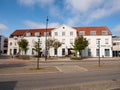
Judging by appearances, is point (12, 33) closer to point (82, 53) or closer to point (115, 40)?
point (82, 53)

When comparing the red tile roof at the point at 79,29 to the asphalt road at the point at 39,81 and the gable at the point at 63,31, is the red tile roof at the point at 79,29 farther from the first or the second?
the asphalt road at the point at 39,81

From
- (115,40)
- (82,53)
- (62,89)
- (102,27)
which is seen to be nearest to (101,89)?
(62,89)

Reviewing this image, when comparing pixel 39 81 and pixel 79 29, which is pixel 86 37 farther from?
pixel 39 81

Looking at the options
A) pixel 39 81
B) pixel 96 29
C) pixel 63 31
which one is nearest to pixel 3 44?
pixel 63 31

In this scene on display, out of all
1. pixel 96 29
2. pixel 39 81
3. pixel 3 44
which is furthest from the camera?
pixel 3 44

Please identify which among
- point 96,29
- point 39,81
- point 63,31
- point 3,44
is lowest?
point 39,81

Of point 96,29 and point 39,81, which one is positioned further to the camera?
point 96,29

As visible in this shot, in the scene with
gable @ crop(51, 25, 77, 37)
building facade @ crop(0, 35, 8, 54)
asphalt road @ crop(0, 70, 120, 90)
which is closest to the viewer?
asphalt road @ crop(0, 70, 120, 90)

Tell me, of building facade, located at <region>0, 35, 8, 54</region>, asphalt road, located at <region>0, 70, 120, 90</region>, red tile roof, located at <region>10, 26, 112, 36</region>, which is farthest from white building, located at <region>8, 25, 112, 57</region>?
building facade, located at <region>0, 35, 8, 54</region>

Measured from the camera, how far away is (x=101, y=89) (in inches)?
336

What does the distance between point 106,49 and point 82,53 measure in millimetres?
7955

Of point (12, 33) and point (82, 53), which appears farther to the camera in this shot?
point (12, 33)

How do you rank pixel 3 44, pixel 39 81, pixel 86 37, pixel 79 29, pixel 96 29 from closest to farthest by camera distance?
pixel 39 81 < pixel 86 37 < pixel 96 29 < pixel 79 29 < pixel 3 44

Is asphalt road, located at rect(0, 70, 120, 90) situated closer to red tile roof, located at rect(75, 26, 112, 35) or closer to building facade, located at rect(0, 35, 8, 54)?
red tile roof, located at rect(75, 26, 112, 35)
